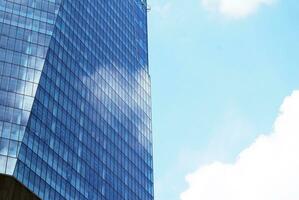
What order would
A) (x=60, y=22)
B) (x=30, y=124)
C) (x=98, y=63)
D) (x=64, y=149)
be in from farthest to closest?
(x=98, y=63)
(x=60, y=22)
(x=64, y=149)
(x=30, y=124)

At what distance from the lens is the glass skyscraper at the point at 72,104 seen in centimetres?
10000

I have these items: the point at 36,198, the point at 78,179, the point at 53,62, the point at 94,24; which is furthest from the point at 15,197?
the point at 94,24

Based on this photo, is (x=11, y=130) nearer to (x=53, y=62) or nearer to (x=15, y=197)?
(x=15, y=197)

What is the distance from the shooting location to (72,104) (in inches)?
4552

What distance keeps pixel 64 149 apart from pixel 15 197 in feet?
51.0

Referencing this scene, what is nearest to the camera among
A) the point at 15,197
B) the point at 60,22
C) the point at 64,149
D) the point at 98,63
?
the point at 15,197

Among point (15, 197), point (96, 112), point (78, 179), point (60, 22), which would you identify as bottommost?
point (15, 197)

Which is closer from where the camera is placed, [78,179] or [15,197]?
[15,197]

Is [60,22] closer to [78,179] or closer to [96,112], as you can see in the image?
[96,112]

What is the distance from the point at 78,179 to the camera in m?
110

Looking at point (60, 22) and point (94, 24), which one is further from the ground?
point (94, 24)

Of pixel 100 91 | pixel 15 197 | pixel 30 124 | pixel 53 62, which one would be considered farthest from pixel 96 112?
pixel 15 197

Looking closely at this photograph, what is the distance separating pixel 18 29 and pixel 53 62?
759cm

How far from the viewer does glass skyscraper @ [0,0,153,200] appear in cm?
10000
